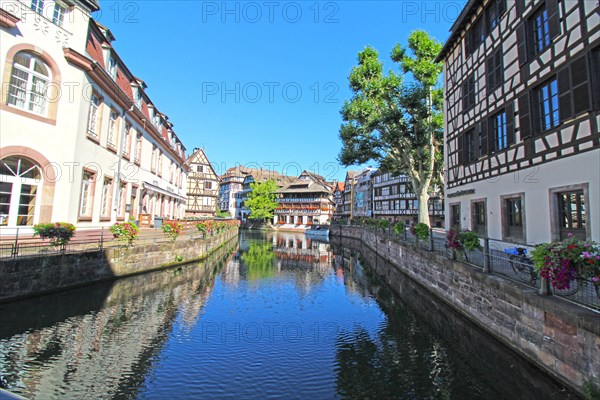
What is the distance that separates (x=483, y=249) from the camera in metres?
8.84

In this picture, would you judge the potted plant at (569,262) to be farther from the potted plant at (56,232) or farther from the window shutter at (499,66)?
the potted plant at (56,232)

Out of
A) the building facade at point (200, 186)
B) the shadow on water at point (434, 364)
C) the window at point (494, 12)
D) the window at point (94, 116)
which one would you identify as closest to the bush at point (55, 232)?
the window at point (94, 116)

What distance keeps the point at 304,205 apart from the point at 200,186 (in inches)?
956

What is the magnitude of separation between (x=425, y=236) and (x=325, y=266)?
30.3 feet

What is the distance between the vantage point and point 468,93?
16375mm

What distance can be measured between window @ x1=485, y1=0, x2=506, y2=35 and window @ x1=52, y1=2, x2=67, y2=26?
712 inches

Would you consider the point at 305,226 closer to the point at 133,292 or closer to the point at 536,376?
the point at 133,292

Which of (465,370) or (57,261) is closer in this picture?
(465,370)

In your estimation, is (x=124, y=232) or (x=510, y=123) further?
(x=124, y=232)

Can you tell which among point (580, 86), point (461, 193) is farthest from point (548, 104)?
point (461, 193)

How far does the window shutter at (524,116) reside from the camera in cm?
1133

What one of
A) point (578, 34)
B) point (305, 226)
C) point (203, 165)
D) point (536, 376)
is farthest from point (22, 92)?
point (305, 226)

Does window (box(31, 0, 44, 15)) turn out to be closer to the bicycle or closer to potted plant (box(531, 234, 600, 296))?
potted plant (box(531, 234, 600, 296))

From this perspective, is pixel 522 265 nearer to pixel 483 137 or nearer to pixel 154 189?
pixel 483 137
